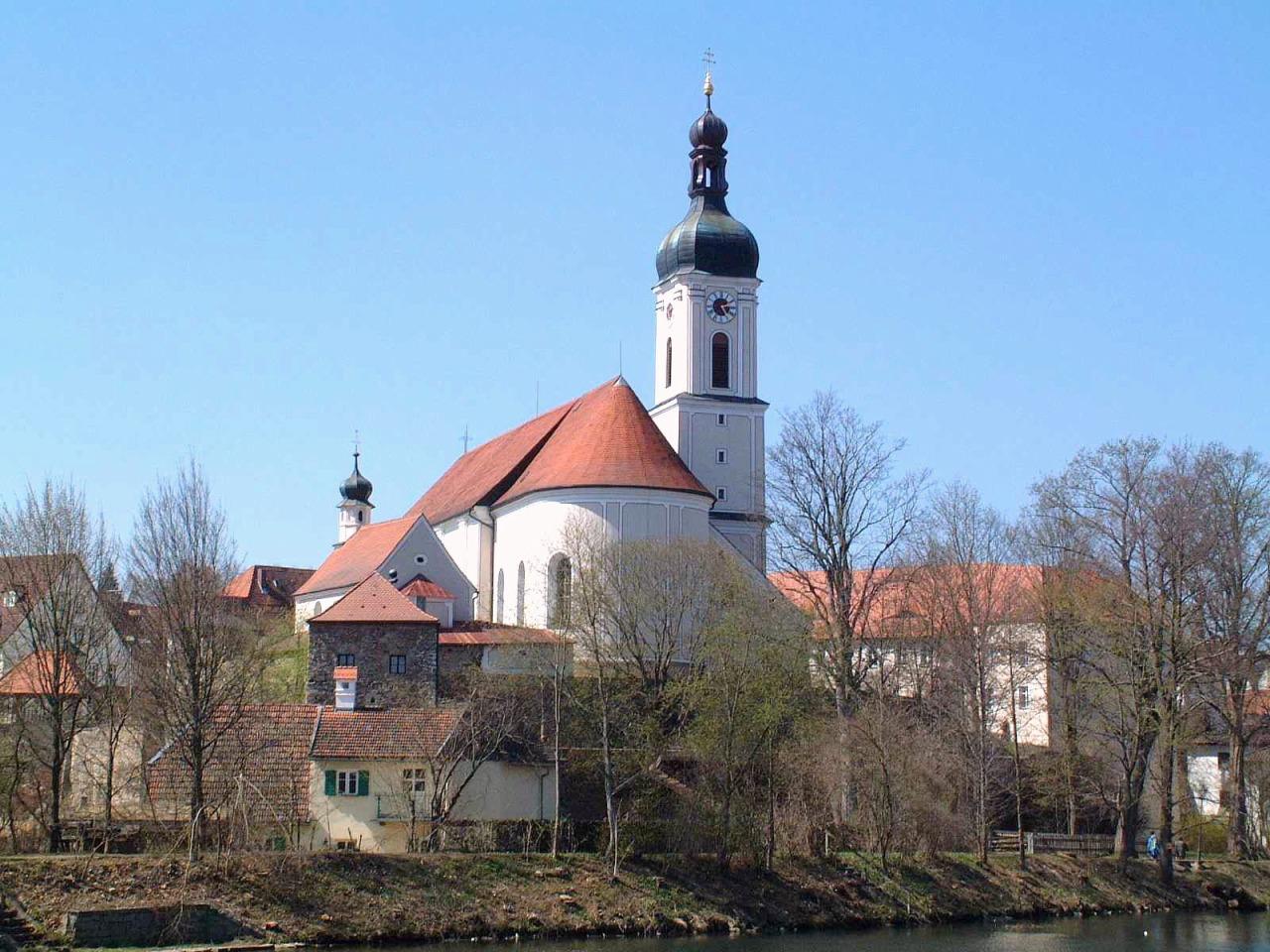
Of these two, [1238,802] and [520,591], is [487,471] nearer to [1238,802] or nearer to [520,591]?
[520,591]

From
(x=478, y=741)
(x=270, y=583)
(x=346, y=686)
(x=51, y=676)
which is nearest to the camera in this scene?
(x=51, y=676)

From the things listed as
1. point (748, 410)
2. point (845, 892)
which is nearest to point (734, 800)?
point (845, 892)

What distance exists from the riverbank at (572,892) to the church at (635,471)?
54.8ft

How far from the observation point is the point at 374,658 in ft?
168

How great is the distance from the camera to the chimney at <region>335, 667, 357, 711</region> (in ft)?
164

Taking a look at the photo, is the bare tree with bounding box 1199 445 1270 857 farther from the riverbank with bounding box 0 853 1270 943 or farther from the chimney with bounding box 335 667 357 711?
the chimney with bounding box 335 667 357 711

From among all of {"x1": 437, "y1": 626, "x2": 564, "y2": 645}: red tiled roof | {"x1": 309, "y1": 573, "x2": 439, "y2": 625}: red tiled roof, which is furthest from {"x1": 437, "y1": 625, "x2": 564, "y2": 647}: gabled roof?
{"x1": 309, "y1": 573, "x2": 439, "y2": 625}: red tiled roof

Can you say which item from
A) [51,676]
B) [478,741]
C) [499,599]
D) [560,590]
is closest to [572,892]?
[478,741]

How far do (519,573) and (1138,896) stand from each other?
24.9m

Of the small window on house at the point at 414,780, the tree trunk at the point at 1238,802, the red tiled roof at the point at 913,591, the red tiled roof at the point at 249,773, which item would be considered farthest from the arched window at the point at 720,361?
the red tiled roof at the point at 249,773

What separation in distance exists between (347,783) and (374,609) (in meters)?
12.4

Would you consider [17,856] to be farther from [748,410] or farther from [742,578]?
[748,410]

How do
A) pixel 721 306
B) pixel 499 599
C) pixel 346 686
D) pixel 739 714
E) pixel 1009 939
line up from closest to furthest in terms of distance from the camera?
pixel 1009 939
pixel 739 714
pixel 346 686
pixel 499 599
pixel 721 306

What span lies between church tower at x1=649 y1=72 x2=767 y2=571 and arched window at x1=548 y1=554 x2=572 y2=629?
9.03 meters
